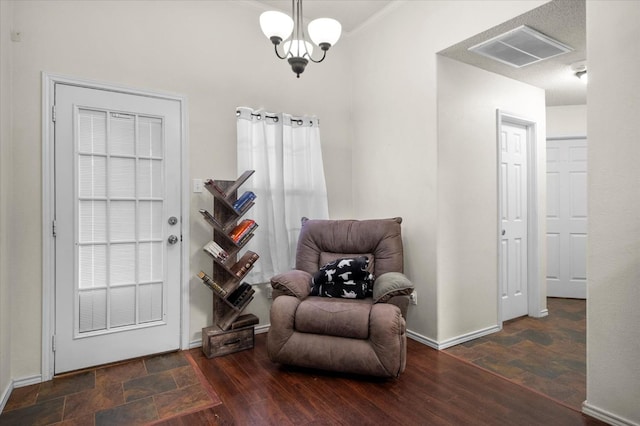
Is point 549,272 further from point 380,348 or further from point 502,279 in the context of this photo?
point 380,348

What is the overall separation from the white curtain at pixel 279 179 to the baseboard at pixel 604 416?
2305mm

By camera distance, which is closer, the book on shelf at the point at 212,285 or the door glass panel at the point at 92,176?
the door glass panel at the point at 92,176

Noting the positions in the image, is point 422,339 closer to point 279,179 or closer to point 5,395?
point 279,179

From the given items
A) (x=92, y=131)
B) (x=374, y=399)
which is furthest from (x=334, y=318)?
(x=92, y=131)

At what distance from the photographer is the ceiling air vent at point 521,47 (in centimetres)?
253

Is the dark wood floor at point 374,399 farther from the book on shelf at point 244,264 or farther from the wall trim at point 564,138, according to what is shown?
the wall trim at point 564,138

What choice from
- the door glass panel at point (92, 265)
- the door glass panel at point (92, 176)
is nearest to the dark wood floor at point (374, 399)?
the door glass panel at point (92, 265)

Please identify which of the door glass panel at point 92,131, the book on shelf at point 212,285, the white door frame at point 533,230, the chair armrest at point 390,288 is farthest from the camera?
the white door frame at point 533,230

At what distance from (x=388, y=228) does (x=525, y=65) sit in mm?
1908

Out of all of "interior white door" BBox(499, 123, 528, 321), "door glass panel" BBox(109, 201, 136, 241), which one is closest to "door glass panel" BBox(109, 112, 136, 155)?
"door glass panel" BBox(109, 201, 136, 241)

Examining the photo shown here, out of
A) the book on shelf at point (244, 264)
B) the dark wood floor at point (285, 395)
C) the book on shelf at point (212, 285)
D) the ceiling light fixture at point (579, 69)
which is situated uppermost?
the ceiling light fixture at point (579, 69)

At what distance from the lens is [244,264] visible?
2.83m

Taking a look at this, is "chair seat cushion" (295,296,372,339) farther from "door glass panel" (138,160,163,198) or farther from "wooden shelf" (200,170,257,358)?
"door glass panel" (138,160,163,198)

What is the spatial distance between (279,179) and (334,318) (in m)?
1.48
